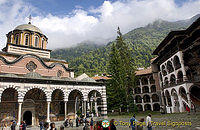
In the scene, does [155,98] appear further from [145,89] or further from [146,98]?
[145,89]

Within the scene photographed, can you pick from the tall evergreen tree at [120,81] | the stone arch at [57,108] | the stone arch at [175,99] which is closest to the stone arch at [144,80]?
the tall evergreen tree at [120,81]

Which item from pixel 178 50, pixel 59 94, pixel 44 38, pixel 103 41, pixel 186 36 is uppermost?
pixel 103 41

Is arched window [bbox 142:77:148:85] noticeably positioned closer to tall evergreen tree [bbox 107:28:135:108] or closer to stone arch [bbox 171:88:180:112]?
tall evergreen tree [bbox 107:28:135:108]

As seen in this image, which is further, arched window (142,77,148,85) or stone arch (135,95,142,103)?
stone arch (135,95,142,103)

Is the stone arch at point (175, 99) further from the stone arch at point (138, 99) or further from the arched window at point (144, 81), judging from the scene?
the stone arch at point (138, 99)

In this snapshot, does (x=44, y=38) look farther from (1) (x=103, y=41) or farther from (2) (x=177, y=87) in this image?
(1) (x=103, y=41)

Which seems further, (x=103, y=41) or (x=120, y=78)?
(x=103, y=41)

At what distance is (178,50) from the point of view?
21531 millimetres

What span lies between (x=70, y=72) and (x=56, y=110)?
6649mm

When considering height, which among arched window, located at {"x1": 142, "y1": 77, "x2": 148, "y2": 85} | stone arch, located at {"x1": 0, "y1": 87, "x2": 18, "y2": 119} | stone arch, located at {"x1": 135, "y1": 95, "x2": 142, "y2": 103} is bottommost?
stone arch, located at {"x1": 135, "y1": 95, "x2": 142, "y2": 103}

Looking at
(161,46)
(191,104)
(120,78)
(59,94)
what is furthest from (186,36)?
(59,94)

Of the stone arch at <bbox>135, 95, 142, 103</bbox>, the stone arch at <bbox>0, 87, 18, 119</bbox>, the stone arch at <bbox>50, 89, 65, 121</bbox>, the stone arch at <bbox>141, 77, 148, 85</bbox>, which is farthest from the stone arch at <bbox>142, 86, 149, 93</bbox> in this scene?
the stone arch at <bbox>0, 87, 18, 119</bbox>

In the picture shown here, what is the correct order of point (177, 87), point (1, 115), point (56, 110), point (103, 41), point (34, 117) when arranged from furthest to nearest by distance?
point (103, 41), point (177, 87), point (56, 110), point (34, 117), point (1, 115)

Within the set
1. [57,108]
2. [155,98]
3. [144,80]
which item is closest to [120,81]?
[57,108]
